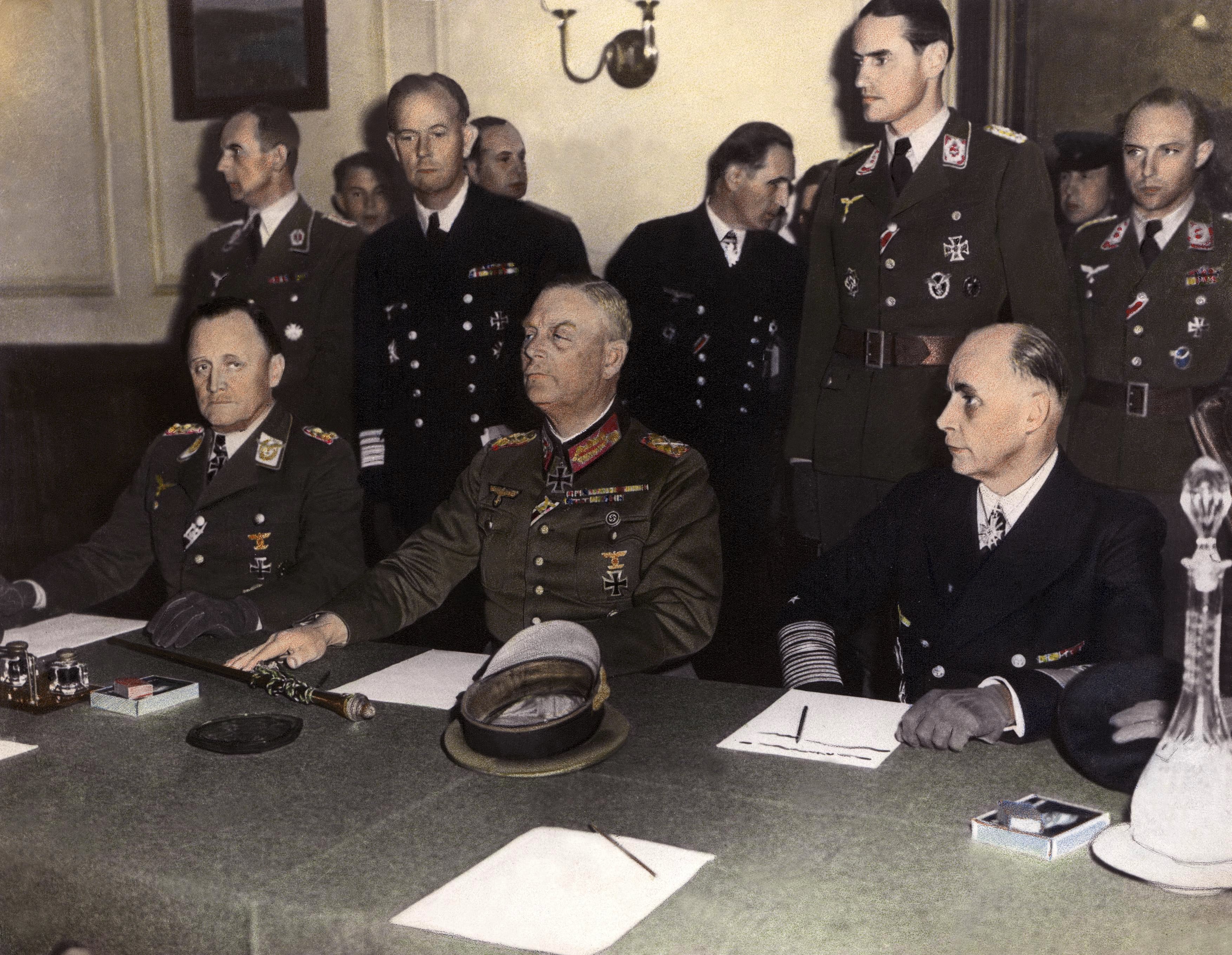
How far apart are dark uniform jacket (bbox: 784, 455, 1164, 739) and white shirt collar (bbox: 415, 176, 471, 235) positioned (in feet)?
4.95

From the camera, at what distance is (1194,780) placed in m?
1.27

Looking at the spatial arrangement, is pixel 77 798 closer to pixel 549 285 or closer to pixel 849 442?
pixel 549 285

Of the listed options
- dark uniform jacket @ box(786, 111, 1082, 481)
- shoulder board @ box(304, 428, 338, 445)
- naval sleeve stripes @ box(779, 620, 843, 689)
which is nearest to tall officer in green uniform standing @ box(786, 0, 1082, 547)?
dark uniform jacket @ box(786, 111, 1082, 481)

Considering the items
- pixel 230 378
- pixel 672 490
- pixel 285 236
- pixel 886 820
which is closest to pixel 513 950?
pixel 886 820

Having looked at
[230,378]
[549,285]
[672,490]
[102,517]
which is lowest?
[102,517]

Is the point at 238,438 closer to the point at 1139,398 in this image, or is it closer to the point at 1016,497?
the point at 1016,497

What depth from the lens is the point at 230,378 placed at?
2840mm

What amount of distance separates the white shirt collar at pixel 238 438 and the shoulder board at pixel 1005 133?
1.70 metres

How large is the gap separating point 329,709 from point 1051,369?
1331mm

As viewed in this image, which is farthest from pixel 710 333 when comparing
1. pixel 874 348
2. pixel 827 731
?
pixel 827 731

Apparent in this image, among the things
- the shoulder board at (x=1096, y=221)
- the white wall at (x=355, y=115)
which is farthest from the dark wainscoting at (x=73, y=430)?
the shoulder board at (x=1096, y=221)

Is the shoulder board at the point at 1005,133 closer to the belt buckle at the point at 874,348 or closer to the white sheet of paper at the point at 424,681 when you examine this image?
the belt buckle at the point at 874,348

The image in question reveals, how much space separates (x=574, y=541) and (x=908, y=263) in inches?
36.2

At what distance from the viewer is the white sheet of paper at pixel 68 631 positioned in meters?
2.30
